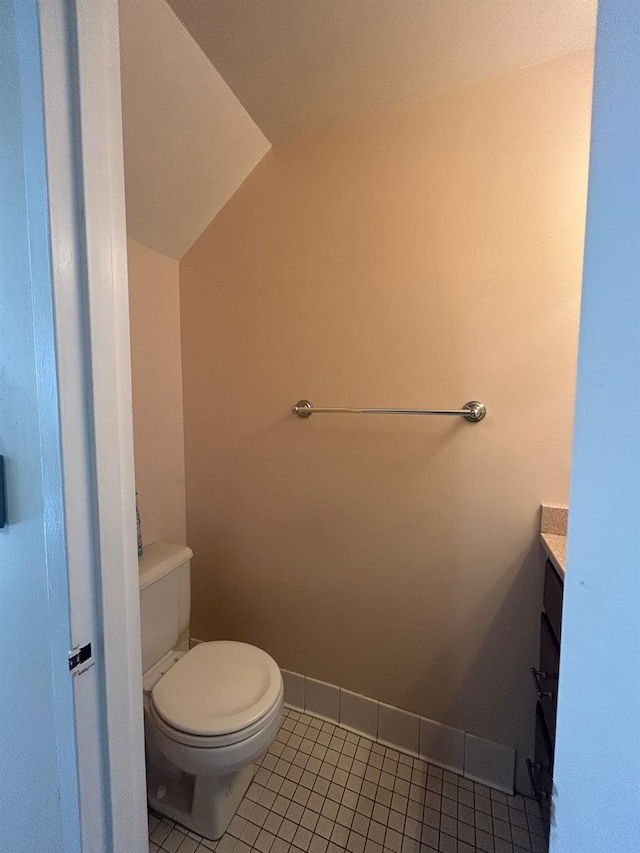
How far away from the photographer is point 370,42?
1.03 m

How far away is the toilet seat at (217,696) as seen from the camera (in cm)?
103

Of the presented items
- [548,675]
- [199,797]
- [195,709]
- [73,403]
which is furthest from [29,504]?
[548,675]

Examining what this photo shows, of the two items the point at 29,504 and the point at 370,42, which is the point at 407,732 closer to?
the point at 29,504

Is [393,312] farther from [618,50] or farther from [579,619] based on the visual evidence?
[579,619]

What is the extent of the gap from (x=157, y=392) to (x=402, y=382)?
1.05m

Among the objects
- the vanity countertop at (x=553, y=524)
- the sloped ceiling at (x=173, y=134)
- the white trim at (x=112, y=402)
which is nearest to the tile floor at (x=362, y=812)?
the white trim at (x=112, y=402)

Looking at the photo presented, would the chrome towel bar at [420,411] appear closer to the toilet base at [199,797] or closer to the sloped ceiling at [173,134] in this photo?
the sloped ceiling at [173,134]

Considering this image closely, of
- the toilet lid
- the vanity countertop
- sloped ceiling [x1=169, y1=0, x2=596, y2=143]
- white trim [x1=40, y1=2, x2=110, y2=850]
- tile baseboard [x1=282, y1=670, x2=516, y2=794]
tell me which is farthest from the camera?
tile baseboard [x1=282, y1=670, x2=516, y2=794]

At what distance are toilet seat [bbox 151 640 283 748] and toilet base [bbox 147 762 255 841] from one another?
0.72 feet

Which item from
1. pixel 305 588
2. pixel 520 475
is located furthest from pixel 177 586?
pixel 520 475

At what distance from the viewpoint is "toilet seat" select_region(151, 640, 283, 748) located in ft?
3.37

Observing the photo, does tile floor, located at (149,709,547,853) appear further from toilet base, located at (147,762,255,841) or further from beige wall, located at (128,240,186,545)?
beige wall, located at (128,240,186,545)

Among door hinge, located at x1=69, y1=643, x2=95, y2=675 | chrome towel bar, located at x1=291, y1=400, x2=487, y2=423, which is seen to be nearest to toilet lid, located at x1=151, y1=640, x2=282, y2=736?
door hinge, located at x1=69, y1=643, x2=95, y2=675

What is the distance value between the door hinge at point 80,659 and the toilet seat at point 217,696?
68 cm
